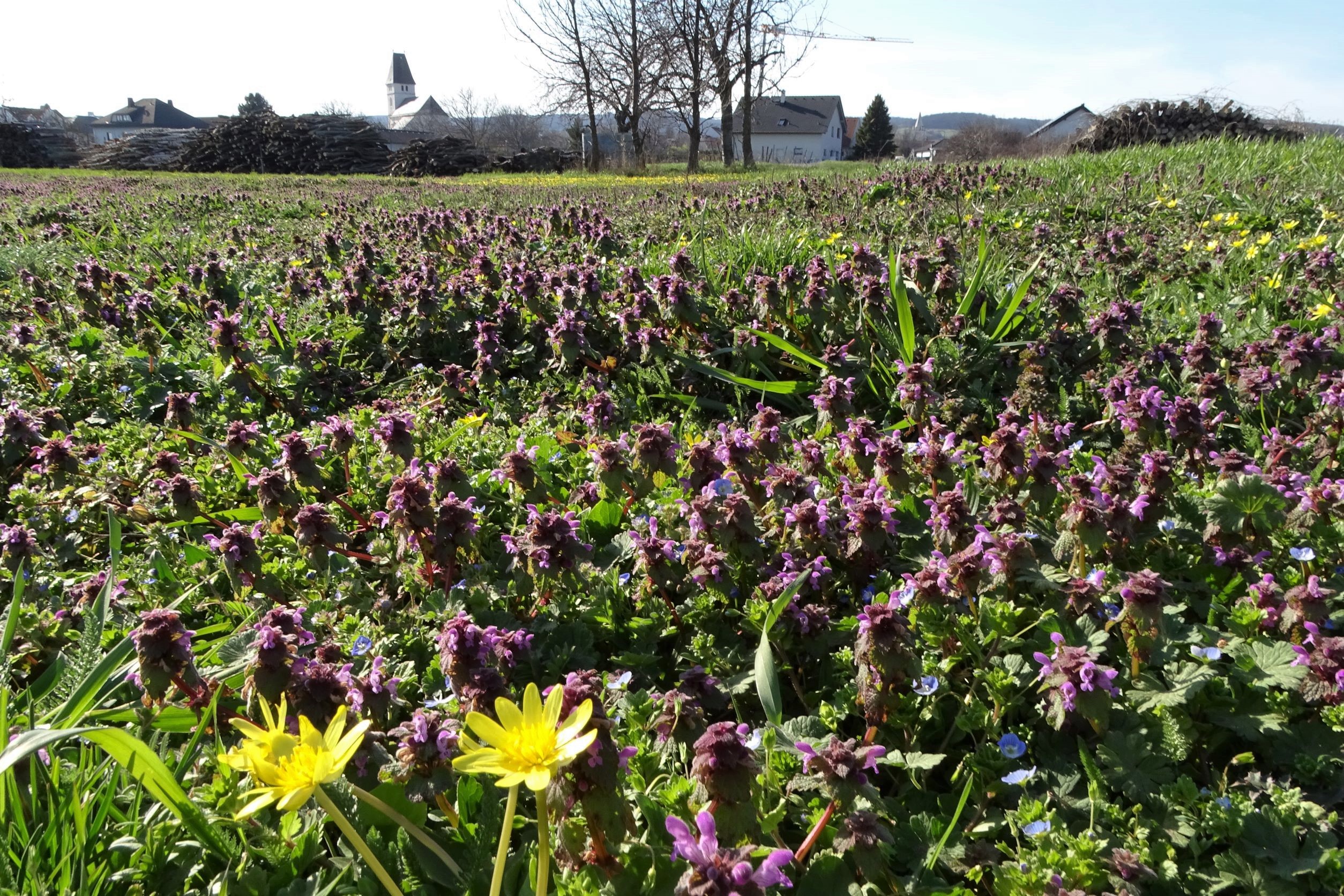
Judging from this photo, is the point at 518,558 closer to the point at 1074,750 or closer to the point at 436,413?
the point at 1074,750

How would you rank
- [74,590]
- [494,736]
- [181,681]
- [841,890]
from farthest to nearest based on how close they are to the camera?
1. [74,590]
2. [181,681]
3. [841,890]
4. [494,736]

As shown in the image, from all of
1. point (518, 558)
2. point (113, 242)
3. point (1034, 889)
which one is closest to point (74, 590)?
point (518, 558)

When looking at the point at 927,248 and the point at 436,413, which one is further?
the point at 927,248

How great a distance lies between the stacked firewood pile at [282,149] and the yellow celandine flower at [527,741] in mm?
31065

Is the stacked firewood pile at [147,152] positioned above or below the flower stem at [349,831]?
above

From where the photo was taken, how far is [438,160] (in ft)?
95.6

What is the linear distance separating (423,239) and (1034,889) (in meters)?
6.75

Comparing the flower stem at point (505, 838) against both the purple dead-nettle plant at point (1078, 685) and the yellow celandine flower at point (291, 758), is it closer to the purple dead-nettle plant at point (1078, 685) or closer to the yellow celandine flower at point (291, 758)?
the yellow celandine flower at point (291, 758)

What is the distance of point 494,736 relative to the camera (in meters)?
0.99

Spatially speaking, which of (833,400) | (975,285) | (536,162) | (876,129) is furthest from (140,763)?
(876,129)

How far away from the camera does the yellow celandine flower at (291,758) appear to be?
988 millimetres

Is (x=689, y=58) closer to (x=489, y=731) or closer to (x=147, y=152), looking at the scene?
(x=147, y=152)

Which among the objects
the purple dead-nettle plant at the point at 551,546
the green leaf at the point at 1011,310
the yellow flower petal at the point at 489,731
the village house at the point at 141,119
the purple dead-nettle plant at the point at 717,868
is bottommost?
the purple dead-nettle plant at the point at 551,546

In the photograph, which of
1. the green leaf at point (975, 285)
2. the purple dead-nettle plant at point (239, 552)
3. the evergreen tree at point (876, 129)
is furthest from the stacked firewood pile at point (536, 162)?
the evergreen tree at point (876, 129)
